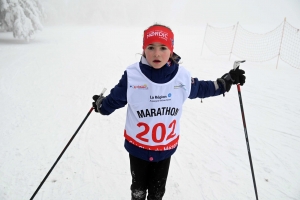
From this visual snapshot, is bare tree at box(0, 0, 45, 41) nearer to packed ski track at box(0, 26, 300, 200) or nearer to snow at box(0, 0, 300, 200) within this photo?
packed ski track at box(0, 26, 300, 200)

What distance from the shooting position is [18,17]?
15078mm

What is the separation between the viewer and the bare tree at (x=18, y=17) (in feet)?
49.3

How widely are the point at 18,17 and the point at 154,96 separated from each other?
1746 cm

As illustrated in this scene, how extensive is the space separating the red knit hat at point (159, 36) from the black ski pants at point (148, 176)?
1097mm

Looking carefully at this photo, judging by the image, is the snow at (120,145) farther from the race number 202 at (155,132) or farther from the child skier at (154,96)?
the race number 202 at (155,132)

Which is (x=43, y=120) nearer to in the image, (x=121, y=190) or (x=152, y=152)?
(x=121, y=190)

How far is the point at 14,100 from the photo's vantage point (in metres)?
5.64

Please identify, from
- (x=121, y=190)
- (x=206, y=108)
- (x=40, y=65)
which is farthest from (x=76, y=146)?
(x=40, y=65)

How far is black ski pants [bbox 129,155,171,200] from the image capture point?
6.64 ft

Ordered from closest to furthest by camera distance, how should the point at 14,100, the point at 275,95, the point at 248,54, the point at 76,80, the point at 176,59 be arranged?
the point at 176,59 → the point at 14,100 → the point at 275,95 → the point at 76,80 → the point at 248,54

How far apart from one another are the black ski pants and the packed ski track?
0.80 m

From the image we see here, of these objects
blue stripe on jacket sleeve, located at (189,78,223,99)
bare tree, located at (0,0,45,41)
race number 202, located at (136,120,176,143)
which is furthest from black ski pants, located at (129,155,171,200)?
bare tree, located at (0,0,45,41)

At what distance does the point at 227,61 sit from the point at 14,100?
1026 cm

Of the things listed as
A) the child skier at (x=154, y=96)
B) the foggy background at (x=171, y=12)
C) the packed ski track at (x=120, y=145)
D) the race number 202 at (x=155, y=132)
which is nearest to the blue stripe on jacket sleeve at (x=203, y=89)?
the child skier at (x=154, y=96)
